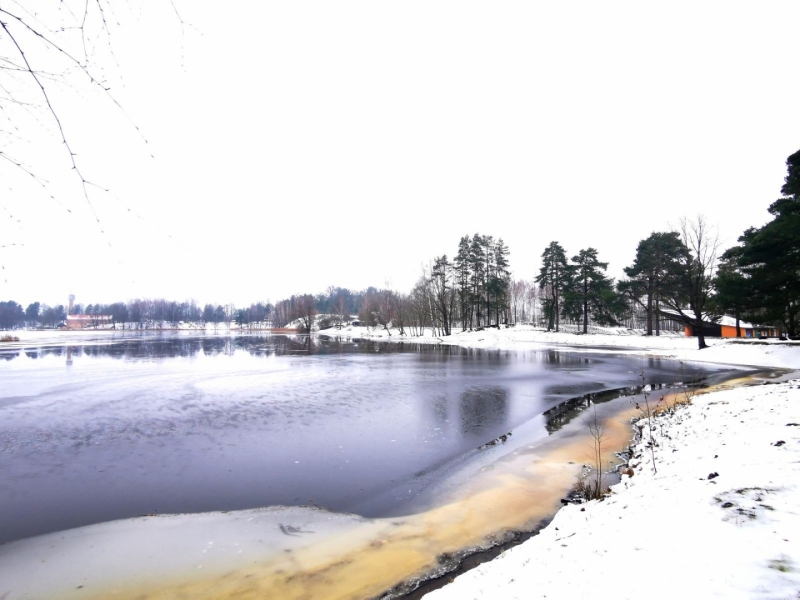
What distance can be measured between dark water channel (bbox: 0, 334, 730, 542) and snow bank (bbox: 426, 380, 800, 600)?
3.15 meters

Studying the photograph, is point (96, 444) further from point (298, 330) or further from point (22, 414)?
point (298, 330)

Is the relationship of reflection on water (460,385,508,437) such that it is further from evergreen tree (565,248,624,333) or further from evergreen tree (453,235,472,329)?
evergreen tree (453,235,472,329)

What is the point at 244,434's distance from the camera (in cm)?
1068

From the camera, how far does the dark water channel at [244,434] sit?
6906mm

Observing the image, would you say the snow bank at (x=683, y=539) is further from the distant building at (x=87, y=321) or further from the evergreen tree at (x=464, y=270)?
the distant building at (x=87, y=321)

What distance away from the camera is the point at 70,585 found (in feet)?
15.2

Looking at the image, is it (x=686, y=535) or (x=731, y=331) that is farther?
(x=731, y=331)

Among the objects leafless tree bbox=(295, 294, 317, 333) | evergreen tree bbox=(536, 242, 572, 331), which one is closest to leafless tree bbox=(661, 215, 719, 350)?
evergreen tree bbox=(536, 242, 572, 331)

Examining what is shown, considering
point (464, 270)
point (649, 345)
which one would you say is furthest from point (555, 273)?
point (649, 345)

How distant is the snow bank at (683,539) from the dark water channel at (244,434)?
10.3 ft

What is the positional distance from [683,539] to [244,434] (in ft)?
33.8

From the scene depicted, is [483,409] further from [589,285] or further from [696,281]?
[589,285]

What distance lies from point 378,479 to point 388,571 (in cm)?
289

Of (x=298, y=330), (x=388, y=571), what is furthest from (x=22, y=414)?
(x=298, y=330)
